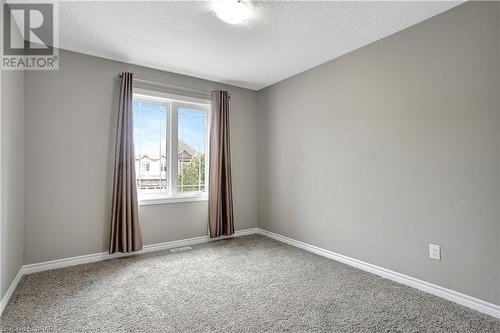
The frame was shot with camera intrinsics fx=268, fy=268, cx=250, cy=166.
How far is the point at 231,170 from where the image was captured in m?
4.29

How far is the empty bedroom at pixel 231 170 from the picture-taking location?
2.12 metres

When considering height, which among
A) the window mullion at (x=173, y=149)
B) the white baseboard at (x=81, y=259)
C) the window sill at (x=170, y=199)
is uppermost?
the window mullion at (x=173, y=149)

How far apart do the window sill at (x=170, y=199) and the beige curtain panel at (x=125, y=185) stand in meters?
0.21

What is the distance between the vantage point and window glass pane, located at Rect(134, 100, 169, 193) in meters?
3.62

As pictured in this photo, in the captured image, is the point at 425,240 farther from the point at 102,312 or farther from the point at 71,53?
the point at 71,53

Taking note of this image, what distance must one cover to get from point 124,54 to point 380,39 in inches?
114

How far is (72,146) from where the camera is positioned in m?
3.07

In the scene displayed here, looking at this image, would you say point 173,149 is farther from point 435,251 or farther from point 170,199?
point 435,251

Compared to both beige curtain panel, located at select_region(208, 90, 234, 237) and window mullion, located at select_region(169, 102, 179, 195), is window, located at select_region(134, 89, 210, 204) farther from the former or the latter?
beige curtain panel, located at select_region(208, 90, 234, 237)

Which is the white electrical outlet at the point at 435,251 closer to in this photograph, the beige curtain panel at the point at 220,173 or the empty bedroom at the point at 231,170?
the empty bedroom at the point at 231,170

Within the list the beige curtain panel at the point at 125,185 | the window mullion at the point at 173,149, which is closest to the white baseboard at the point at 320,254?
the beige curtain panel at the point at 125,185

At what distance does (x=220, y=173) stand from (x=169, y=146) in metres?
0.84

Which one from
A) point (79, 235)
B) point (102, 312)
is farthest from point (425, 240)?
point (79, 235)

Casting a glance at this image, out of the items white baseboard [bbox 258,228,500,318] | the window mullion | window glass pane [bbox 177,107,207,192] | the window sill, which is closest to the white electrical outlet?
white baseboard [bbox 258,228,500,318]
